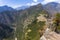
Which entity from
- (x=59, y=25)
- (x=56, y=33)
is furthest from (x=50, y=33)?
(x=59, y=25)

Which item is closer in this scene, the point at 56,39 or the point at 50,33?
the point at 56,39

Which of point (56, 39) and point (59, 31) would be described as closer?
point (56, 39)

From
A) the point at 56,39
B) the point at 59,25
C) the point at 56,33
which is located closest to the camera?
the point at 56,39

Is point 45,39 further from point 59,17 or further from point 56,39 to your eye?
point 59,17

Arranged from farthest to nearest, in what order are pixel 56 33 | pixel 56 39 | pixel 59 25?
pixel 59 25
pixel 56 33
pixel 56 39

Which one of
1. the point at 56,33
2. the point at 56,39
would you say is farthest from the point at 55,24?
the point at 56,39

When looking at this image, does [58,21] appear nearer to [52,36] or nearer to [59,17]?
[59,17]

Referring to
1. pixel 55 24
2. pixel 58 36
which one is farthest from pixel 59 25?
pixel 58 36
